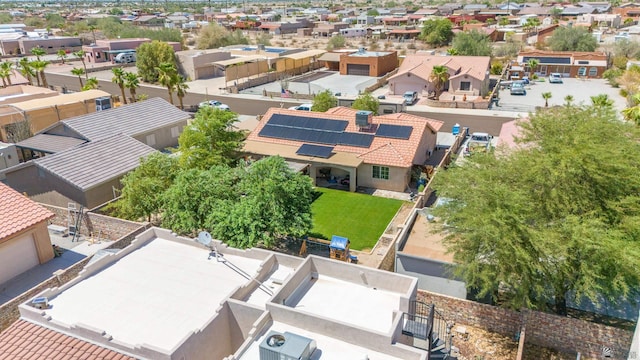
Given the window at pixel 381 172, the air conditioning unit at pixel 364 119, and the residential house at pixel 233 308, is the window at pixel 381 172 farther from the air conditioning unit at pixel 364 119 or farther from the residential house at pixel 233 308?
the residential house at pixel 233 308

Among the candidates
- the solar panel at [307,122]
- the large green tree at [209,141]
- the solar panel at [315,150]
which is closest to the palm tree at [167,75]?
the solar panel at [307,122]

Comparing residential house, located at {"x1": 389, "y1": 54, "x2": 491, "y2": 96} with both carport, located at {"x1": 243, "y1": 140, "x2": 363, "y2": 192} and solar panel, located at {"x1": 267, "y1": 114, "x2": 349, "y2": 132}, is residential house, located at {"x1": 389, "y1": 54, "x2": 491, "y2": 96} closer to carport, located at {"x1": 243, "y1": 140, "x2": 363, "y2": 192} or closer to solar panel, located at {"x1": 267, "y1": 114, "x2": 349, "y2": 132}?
solar panel, located at {"x1": 267, "y1": 114, "x2": 349, "y2": 132}

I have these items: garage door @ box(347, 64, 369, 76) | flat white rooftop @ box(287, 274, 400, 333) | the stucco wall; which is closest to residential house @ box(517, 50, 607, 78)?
garage door @ box(347, 64, 369, 76)

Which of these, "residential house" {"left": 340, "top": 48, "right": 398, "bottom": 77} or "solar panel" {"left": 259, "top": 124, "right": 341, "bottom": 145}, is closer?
"solar panel" {"left": 259, "top": 124, "right": 341, "bottom": 145}

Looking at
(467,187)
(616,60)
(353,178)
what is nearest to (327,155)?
(353,178)

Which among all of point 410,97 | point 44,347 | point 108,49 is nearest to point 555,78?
point 410,97

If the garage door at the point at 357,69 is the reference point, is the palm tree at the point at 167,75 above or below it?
above
